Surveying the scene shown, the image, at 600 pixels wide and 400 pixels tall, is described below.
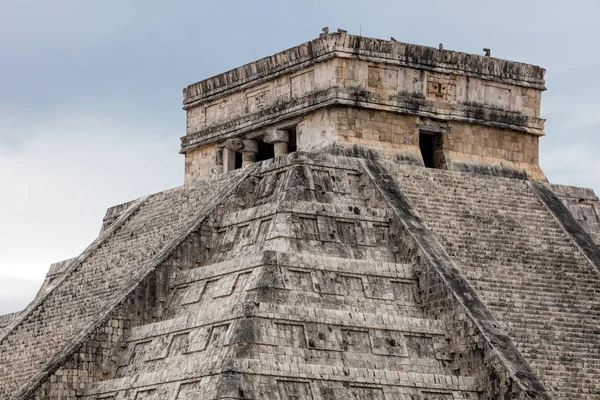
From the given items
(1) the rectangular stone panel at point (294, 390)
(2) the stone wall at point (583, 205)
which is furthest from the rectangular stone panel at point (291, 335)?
(2) the stone wall at point (583, 205)

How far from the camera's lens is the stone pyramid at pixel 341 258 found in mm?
23234

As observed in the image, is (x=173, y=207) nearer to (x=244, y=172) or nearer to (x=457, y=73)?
(x=244, y=172)

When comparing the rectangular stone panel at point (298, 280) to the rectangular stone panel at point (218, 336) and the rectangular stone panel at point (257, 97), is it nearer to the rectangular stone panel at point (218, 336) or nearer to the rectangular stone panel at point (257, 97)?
the rectangular stone panel at point (218, 336)

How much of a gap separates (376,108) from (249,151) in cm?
306

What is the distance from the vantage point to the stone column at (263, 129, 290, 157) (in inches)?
1166

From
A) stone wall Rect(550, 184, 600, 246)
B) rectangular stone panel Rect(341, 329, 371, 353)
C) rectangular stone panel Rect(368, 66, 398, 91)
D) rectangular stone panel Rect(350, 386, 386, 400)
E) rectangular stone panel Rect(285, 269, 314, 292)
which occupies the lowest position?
rectangular stone panel Rect(350, 386, 386, 400)

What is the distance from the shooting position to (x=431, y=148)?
29.8 metres

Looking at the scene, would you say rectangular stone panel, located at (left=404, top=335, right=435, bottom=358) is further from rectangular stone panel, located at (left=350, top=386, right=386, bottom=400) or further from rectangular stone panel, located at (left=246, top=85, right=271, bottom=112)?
rectangular stone panel, located at (left=246, top=85, right=271, bottom=112)

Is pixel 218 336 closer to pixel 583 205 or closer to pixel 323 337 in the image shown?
pixel 323 337

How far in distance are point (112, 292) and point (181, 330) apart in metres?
3.46

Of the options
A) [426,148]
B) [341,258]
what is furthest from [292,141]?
[341,258]

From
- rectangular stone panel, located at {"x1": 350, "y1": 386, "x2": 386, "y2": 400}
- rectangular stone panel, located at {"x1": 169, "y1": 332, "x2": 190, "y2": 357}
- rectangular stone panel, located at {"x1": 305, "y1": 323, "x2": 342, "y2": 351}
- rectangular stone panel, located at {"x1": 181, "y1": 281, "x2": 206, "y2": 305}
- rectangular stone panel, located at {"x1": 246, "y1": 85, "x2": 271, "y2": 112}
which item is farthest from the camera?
rectangular stone panel, located at {"x1": 246, "y1": 85, "x2": 271, "y2": 112}

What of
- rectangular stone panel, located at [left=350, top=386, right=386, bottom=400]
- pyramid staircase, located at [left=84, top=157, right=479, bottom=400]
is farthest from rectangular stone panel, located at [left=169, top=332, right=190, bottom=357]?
rectangular stone panel, located at [left=350, top=386, right=386, bottom=400]

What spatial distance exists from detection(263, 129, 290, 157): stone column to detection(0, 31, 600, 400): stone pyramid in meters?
0.04
